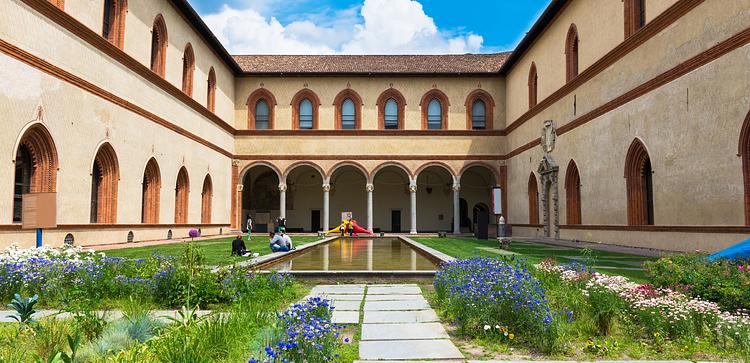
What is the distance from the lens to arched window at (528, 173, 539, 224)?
25.1 m

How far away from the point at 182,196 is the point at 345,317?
19525 mm

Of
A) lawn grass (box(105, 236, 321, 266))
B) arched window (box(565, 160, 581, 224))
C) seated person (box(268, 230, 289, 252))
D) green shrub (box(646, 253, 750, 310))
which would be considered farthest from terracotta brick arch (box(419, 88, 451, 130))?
green shrub (box(646, 253, 750, 310))

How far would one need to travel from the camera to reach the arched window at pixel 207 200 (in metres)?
26.4

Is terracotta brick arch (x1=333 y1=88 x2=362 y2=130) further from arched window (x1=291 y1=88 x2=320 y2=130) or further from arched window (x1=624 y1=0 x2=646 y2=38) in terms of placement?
arched window (x1=624 y1=0 x2=646 y2=38)

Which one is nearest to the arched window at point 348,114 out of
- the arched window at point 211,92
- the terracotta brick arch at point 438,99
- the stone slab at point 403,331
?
the terracotta brick arch at point 438,99

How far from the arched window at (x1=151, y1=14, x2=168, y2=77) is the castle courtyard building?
9 centimetres

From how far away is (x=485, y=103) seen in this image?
3078 cm

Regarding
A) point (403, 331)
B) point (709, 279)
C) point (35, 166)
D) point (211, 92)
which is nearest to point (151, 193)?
point (35, 166)

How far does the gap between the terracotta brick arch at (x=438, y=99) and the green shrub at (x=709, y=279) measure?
2394cm

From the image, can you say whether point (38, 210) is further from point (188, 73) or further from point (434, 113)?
point (434, 113)

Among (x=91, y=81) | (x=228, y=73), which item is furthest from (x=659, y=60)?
(x=228, y=73)

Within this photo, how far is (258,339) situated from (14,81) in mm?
12374

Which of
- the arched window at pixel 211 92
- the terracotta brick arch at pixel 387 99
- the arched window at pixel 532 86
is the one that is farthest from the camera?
the terracotta brick arch at pixel 387 99

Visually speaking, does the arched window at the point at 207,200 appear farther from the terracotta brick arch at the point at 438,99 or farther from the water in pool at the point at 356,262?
the terracotta brick arch at the point at 438,99
